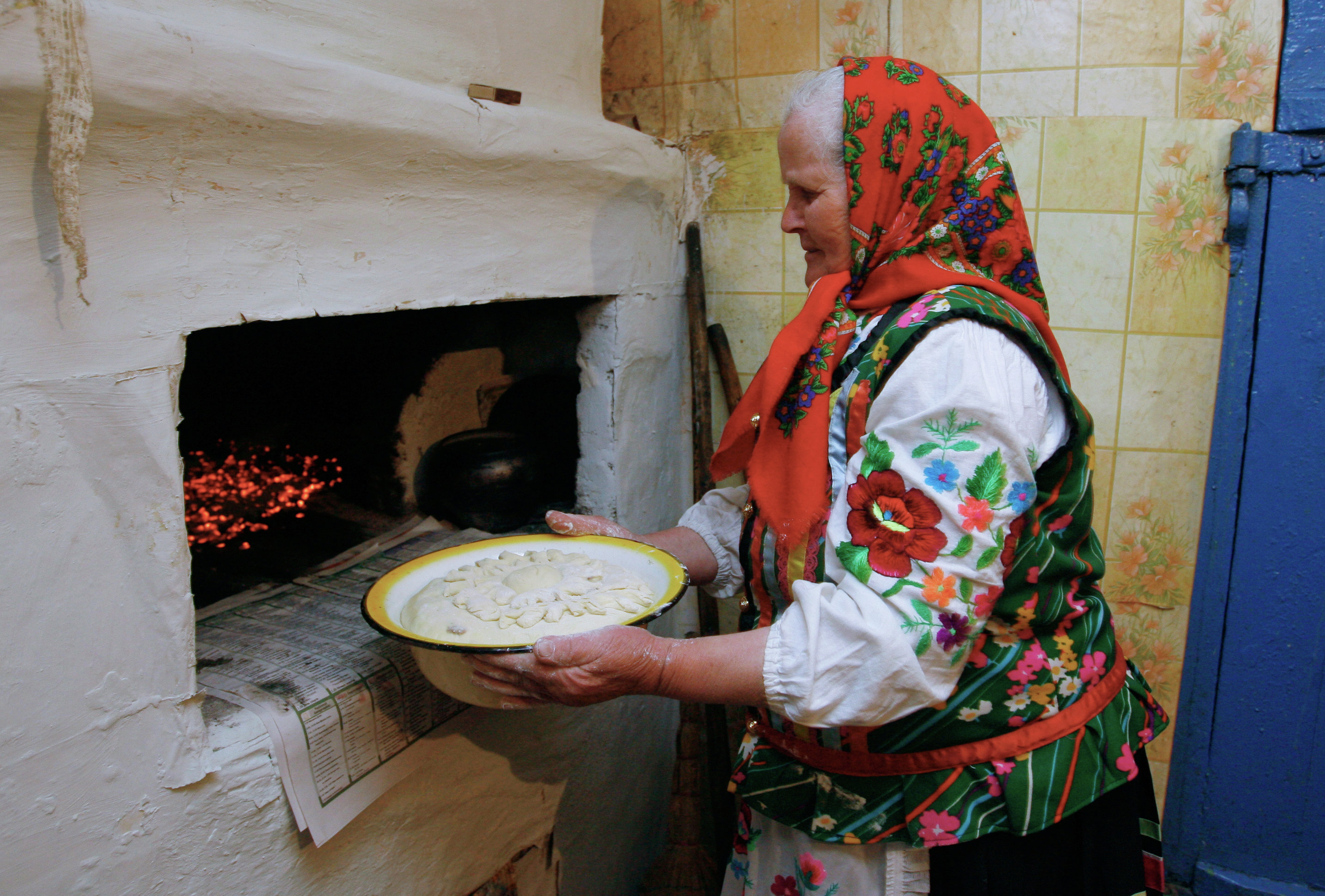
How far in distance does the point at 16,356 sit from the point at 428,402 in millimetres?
1236

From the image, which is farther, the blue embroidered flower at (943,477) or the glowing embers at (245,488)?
the glowing embers at (245,488)

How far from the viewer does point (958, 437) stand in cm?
93

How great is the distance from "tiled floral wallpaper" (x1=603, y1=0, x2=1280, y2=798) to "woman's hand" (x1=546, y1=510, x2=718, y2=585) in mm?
848

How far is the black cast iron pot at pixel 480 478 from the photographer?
5.94 ft

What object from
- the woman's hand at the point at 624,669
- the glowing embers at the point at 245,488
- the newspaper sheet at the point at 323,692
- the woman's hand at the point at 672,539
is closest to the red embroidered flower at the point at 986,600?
the woman's hand at the point at 624,669

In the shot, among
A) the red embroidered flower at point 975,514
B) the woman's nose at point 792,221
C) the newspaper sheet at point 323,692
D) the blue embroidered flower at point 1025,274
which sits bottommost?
the newspaper sheet at point 323,692

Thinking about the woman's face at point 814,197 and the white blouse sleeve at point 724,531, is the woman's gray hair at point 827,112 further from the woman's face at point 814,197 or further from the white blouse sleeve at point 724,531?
the white blouse sleeve at point 724,531

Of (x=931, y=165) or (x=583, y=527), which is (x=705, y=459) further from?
(x=931, y=165)

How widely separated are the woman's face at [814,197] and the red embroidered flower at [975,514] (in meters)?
0.43

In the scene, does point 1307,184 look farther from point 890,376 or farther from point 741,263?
point 890,376

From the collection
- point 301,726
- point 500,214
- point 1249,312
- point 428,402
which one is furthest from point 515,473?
point 1249,312

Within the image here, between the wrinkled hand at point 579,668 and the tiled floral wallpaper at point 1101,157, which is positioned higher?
the tiled floral wallpaper at point 1101,157

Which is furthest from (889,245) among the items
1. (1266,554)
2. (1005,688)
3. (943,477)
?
(1266,554)

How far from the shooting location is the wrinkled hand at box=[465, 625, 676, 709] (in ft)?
3.25
